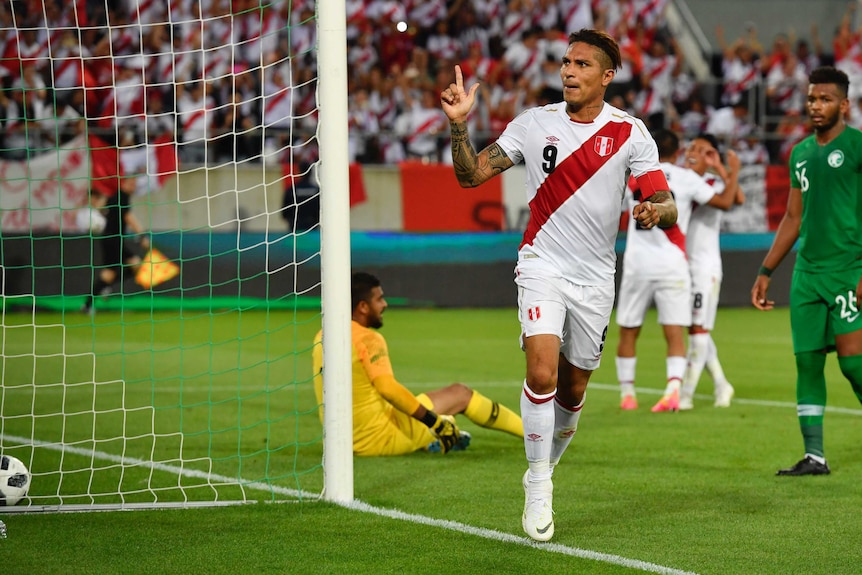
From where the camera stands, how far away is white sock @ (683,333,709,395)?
10.3 meters

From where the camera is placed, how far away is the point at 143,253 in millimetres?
19266

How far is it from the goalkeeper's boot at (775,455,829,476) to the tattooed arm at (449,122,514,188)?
2753 mm

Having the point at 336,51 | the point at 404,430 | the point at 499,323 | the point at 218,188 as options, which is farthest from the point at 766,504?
the point at 218,188

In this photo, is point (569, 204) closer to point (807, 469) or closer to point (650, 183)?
point (650, 183)

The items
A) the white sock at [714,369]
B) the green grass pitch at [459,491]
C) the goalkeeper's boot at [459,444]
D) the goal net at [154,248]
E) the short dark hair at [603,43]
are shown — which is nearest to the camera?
the green grass pitch at [459,491]

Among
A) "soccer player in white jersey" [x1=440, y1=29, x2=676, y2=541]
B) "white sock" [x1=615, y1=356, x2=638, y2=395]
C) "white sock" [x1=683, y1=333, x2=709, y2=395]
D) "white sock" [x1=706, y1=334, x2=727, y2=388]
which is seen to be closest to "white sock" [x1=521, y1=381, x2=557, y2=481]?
"soccer player in white jersey" [x1=440, y1=29, x2=676, y2=541]

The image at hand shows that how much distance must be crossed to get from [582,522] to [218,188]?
1383 cm

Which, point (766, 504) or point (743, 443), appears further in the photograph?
point (743, 443)

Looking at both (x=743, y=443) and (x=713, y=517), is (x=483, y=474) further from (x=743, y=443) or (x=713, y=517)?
(x=743, y=443)

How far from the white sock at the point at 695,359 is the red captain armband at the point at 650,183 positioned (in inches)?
199

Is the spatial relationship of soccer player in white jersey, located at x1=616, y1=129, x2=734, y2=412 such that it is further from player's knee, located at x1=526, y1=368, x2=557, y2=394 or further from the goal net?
player's knee, located at x1=526, y1=368, x2=557, y2=394

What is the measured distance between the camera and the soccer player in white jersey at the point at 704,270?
10219 millimetres

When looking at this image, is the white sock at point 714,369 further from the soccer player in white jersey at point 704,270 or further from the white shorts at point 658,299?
the white shorts at point 658,299

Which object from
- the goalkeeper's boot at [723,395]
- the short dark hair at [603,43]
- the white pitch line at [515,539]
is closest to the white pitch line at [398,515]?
the white pitch line at [515,539]
